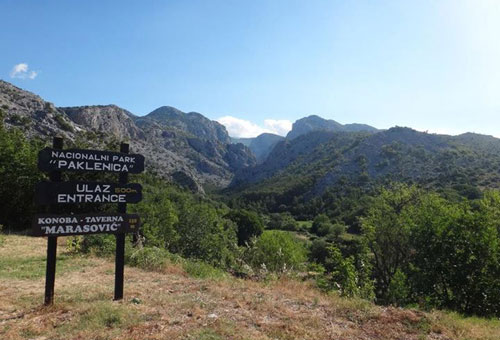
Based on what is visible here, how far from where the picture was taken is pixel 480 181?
330ft

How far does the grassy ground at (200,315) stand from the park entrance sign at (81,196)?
859mm

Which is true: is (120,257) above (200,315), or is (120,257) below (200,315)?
above

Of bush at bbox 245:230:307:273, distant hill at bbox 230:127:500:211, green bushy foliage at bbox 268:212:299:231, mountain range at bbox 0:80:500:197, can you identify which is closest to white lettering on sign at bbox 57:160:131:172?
bush at bbox 245:230:307:273

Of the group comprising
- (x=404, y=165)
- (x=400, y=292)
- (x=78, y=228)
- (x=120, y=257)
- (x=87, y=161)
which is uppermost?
(x=404, y=165)

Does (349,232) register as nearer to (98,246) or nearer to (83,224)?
(98,246)

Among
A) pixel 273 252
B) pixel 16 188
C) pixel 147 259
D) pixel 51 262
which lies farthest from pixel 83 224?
pixel 273 252

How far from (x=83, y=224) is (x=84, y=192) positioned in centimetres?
74

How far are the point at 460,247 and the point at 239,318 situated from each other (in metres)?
13.9

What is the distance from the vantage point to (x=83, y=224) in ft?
25.4

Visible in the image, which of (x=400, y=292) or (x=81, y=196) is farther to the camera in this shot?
(x=400, y=292)

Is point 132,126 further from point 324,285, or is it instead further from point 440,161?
point 324,285

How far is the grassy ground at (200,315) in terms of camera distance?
6.08 m

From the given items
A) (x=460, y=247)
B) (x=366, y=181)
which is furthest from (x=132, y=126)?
(x=460, y=247)

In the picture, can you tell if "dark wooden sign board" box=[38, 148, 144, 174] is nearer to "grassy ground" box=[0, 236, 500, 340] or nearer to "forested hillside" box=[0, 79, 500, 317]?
"grassy ground" box=[0, 236, 500, 340]
